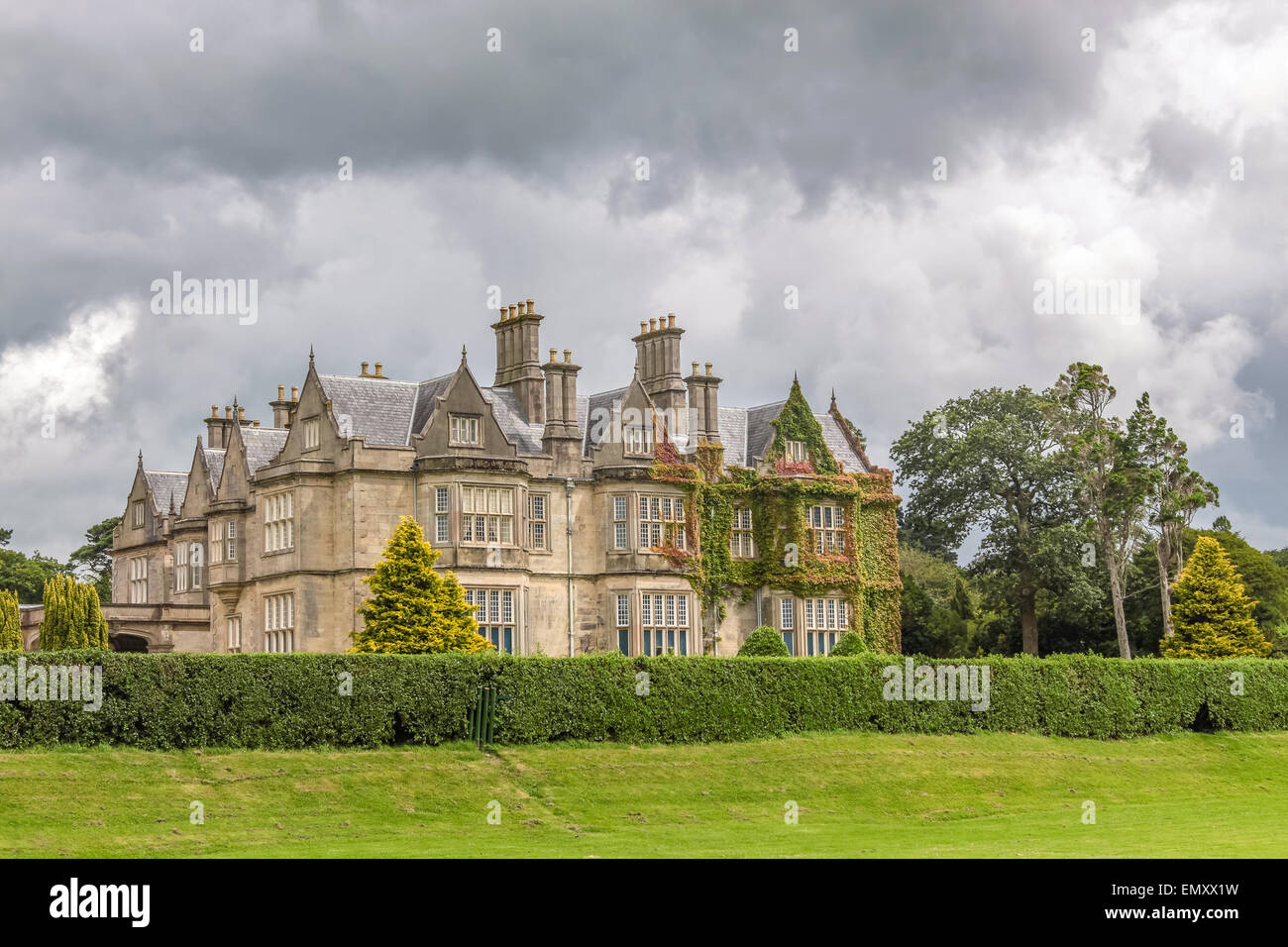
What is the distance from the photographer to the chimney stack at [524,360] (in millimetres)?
61281

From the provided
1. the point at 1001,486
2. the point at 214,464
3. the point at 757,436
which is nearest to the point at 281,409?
the point at 214,464

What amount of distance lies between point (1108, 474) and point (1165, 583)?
5.06m

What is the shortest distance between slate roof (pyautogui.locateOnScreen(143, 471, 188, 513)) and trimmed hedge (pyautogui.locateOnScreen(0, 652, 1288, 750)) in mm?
33716

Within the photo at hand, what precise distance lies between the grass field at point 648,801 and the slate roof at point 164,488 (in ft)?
116

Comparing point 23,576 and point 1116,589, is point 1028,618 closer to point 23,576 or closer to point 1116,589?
point 1116,589

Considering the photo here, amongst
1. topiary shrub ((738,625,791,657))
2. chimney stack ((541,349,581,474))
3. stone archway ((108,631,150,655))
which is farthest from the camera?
stone archway ((108,631,150,655))

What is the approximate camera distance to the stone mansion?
56.2m

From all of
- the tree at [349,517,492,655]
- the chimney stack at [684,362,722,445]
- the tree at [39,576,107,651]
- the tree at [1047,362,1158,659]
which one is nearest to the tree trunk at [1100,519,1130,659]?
the tree at [1047,362,1158,659]

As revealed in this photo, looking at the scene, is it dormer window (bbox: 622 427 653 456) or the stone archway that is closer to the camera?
dormer window (bbox: 622 427 653 456)

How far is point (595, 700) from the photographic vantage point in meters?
45.2

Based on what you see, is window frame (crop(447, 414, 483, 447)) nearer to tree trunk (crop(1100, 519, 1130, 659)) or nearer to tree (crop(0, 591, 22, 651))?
tree (crop(0, 591, 22, 651))

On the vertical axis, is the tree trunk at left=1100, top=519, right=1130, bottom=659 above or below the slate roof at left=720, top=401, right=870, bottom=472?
below

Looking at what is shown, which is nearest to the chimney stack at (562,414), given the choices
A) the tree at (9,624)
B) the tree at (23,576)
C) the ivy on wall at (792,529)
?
the ivy on wall at (792,529)
